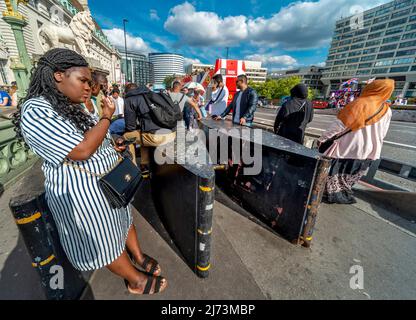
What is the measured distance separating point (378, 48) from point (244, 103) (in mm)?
83790

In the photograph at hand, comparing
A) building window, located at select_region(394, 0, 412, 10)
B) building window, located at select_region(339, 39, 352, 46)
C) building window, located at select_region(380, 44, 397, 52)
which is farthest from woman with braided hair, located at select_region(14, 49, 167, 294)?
building window, located at select_region(339, 39, 352, 46)

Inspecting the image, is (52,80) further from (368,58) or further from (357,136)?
Result: (368,58)

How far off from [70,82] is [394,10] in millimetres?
91353

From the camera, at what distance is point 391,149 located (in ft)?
22.9

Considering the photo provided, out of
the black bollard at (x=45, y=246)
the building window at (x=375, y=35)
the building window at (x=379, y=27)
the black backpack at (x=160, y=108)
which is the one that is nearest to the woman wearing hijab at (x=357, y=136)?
the black backpack at (x=160, y=108)

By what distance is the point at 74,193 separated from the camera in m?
1.23

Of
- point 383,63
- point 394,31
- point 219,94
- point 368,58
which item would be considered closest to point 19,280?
point 219,94

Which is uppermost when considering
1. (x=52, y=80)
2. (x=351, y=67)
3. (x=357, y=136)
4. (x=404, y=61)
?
(x=351, y=67)

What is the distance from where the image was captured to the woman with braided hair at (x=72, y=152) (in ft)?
3.51

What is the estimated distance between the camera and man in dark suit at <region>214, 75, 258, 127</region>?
413cm

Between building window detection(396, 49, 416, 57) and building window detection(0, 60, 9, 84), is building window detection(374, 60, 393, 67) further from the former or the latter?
Result: building window detection(0, 60, 9, 84)

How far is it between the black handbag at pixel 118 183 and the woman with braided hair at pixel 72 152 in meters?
0.04
